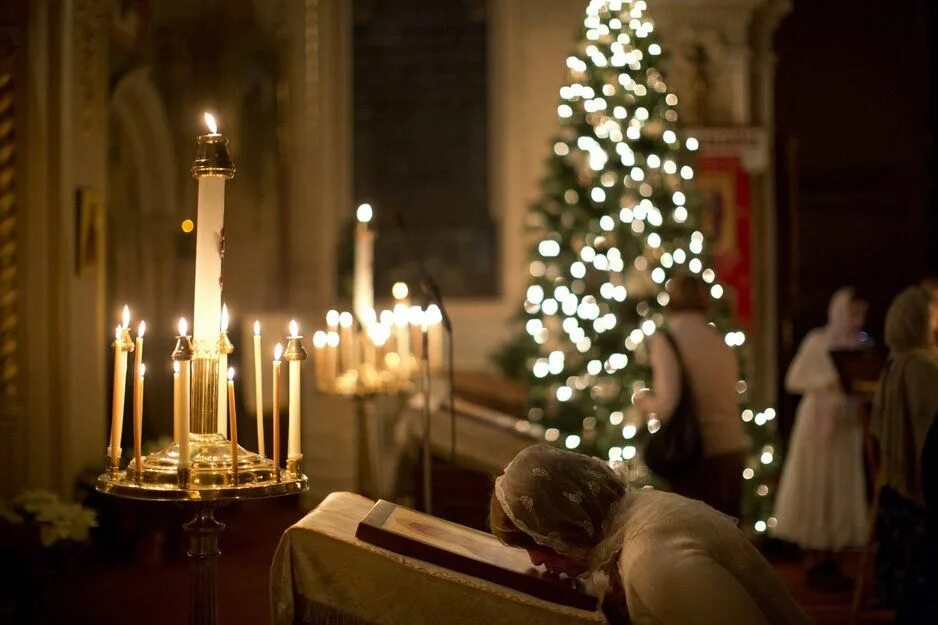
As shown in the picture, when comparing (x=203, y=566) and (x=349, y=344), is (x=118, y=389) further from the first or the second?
(x=349, y=344)

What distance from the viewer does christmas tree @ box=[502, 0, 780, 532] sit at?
7980 mm

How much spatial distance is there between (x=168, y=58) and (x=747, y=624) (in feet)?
26.7

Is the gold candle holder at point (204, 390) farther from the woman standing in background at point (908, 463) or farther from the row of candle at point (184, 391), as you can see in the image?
the woman standing in background at point (908, 463)

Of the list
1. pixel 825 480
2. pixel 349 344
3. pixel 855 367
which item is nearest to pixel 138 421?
pixel 349 344

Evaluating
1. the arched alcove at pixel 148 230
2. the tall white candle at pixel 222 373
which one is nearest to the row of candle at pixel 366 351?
the tall white candle at pixel 222 373

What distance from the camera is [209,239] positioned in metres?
2.37

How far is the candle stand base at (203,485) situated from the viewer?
225 centimetres

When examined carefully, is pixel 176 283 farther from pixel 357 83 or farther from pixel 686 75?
pixel 686 75

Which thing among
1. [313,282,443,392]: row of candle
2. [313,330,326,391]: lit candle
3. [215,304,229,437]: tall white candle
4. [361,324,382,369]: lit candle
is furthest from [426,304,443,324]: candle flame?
[215,304,229,437]: tall white candle

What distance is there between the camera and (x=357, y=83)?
12492 mm

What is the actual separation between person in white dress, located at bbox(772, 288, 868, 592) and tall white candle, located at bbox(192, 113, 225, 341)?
5474 millimetres

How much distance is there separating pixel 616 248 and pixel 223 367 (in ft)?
19.8

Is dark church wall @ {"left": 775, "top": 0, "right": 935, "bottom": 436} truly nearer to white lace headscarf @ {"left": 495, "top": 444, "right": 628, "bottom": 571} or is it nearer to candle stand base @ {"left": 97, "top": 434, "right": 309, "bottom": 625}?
white lace headscarf @ {"left": 495, "top": 444, "right": 628, "bottom": 571}

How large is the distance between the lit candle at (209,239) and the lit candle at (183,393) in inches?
4.9
